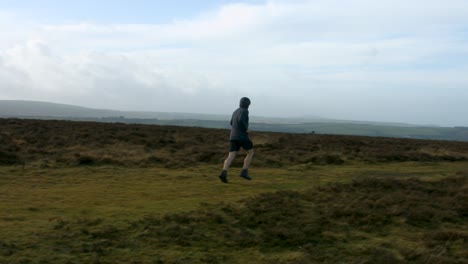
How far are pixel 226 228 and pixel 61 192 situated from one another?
4.06m

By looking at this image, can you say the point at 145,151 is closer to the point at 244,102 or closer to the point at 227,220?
the point at 244,102

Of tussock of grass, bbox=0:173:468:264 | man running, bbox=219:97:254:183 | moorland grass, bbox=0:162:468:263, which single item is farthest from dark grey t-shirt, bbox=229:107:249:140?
tussock of grass, bbox=0:173:468:264

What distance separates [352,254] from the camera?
5336mm

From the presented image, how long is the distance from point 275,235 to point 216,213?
1.30m

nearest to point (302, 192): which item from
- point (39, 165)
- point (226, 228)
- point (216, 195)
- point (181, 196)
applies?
point (216, 195)

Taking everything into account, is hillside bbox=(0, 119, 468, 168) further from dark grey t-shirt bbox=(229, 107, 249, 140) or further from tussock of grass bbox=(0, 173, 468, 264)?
tussock of grass bbox=(0, 173, 468, 264)

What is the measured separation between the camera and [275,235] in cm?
594

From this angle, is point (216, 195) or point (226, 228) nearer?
point (226, 228)

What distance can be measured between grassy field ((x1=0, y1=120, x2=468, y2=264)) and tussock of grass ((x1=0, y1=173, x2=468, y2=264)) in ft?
0.05

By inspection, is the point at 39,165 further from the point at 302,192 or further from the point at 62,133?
the point at 62,133

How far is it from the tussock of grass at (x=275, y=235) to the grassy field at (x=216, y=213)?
15 mm

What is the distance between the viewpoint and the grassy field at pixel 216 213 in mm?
5242

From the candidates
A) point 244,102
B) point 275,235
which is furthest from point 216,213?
point 244,102

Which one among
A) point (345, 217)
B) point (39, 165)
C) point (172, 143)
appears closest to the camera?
point (345, 217)
